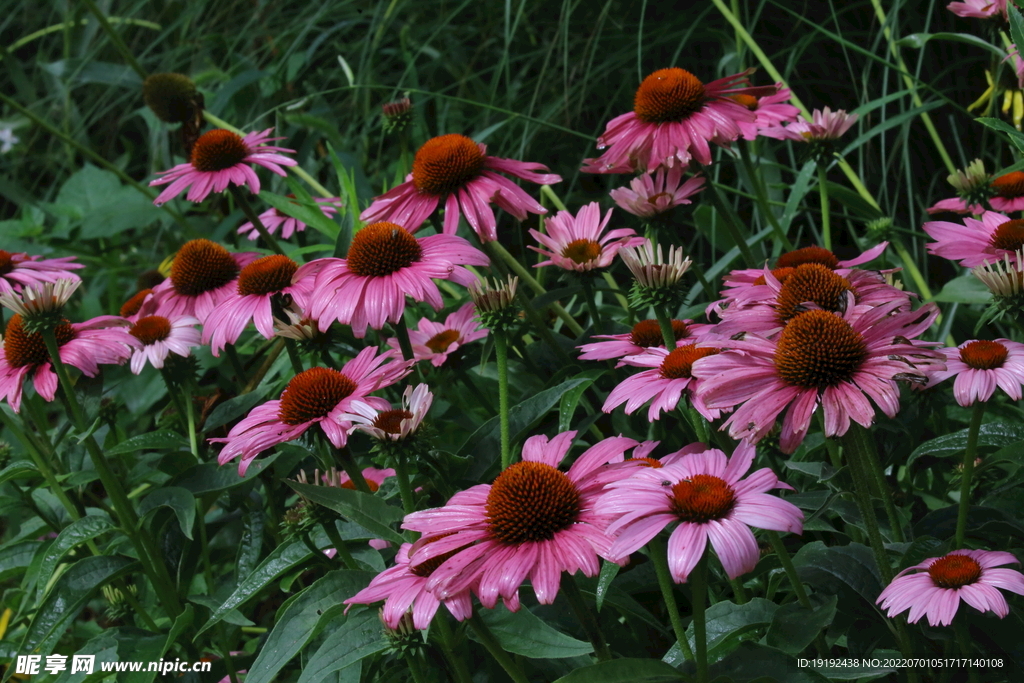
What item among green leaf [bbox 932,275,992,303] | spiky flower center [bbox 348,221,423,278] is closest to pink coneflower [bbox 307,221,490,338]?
spiky flower center [bbox 348,221,423,278]

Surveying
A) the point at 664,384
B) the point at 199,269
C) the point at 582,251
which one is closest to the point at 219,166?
the point at 199,269

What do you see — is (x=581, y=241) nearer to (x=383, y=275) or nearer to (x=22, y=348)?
(x=383, y=275)

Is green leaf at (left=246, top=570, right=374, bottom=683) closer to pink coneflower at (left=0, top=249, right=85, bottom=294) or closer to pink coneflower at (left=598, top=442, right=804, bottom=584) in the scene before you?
pink coneflower at (left=598, top=442, right=804, bottom=584)

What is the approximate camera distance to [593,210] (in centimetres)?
120

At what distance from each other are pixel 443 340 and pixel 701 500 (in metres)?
0.65

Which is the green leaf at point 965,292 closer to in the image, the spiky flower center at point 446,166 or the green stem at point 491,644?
the spiky flower center at point 446,166

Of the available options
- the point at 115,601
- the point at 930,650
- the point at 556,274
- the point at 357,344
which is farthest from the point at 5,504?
the point at 930,650

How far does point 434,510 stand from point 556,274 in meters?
1.10

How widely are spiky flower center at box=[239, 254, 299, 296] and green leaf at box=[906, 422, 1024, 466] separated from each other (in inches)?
31.9

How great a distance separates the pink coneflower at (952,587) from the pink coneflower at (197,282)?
0.96 metres

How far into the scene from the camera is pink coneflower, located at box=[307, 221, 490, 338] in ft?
3.26

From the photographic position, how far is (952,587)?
2.50 ft

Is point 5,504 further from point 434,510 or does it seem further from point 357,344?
point 434,510

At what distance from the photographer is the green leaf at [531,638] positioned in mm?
772
